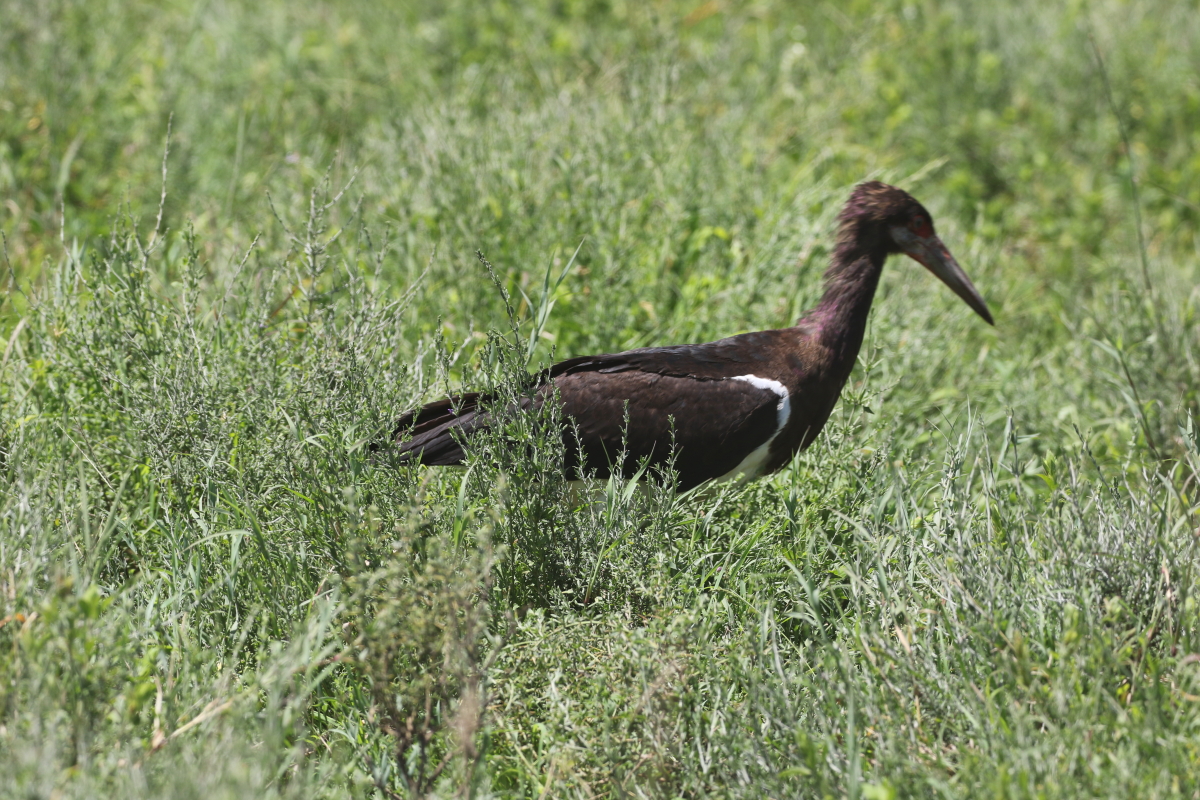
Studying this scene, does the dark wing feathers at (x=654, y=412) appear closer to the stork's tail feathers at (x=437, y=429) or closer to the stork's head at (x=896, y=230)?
the stork's tail feathers at (x=437, y=429)

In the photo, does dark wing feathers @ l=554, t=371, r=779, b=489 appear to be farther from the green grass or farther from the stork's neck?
the stork's neck

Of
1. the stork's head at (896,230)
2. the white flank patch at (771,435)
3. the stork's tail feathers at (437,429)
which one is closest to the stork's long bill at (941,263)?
the stork's head at (896,230)

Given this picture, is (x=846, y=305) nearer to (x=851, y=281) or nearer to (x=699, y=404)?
(x=851, y=281)

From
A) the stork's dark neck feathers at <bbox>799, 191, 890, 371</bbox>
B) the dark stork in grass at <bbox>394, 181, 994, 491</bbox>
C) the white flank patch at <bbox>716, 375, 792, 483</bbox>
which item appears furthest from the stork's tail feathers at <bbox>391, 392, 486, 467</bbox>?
the stork's dark neck feathers at <bbox>799, 191, 890, 371</bbox>

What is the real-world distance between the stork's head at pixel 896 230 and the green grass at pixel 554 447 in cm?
41

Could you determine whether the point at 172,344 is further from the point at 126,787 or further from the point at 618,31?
the point at 618,31

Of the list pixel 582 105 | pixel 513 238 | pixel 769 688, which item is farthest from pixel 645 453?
pixel 582 105

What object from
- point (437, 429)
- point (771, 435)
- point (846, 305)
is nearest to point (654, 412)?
point (771, 435)

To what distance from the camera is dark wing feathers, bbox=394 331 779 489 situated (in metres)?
3.29

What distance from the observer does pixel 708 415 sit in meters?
3.29

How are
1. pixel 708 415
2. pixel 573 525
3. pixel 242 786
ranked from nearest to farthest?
pixel 242 786 → pixel 573 525 → pixel 708 415

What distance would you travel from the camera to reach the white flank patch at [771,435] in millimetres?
3322

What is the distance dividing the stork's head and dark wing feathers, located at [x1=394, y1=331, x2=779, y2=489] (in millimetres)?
669

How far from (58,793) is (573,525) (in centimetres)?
134
